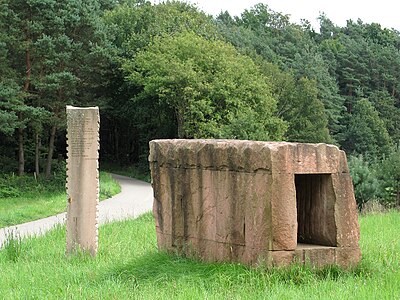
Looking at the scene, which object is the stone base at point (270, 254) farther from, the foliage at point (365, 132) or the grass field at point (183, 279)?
the foliage at point (365, 132)

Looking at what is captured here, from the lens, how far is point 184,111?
143 feet

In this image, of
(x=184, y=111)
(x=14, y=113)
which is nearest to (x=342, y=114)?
(x=184, y=111)

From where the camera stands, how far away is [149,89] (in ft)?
142

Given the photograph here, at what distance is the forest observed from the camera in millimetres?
36250

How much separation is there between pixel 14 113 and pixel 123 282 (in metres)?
28.1

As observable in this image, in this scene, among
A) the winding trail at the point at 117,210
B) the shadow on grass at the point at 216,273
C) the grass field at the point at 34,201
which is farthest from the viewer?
the grass field at the point at 34,201

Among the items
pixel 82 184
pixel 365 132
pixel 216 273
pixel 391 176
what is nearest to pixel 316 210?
pixel 216 273

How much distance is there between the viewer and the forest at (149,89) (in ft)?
119

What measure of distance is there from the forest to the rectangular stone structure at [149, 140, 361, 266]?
12.1m

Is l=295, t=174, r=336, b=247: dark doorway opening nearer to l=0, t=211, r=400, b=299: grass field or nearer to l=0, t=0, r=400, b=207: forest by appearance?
l=0, t=211, r=400, b=299: grass field

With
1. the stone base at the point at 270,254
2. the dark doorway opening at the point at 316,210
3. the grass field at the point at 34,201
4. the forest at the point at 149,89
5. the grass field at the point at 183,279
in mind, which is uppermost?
the forest at the point at 149,89

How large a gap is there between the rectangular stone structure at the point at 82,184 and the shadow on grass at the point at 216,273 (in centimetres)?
258

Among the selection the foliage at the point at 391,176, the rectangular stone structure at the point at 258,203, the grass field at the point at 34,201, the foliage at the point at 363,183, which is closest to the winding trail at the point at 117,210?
the grass field at the point at 34,201

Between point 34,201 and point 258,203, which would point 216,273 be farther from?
point 34,201
